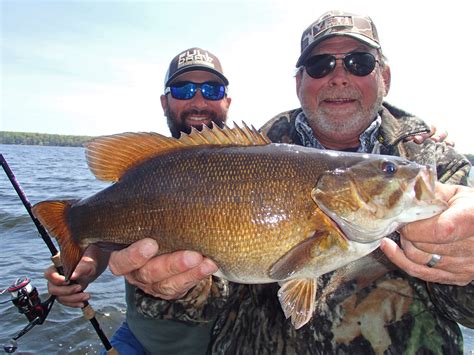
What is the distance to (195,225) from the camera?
7.55 feet

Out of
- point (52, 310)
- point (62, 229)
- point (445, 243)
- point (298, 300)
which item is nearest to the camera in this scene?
point (445, 243)

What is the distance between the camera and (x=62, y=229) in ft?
8.73

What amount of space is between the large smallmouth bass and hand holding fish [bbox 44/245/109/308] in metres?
1.77

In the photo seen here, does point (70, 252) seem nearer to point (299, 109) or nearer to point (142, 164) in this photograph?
point (142, 164)

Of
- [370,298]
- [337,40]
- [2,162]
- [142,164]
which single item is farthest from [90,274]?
[337,40]

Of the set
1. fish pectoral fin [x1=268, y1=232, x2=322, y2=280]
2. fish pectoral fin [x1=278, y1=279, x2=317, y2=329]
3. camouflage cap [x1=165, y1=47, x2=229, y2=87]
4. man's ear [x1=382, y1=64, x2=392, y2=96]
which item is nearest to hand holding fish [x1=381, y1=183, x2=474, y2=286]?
fish pectoral fin [x1=268, y1=232, x2=322, y2=280]

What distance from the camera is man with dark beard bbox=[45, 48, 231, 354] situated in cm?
236

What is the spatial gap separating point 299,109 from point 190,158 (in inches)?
74.5

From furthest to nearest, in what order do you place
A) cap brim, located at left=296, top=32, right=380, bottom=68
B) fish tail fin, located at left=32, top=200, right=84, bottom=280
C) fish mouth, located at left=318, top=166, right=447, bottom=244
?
cap brim, located at left=296, top=32, right=380, bottom=68, fish tail fin, located at left=32, top=200, right=84, bottom=280, fish mouth, located at left=318, top=166, right=447, bottom=244

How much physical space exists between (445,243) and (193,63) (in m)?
4.10

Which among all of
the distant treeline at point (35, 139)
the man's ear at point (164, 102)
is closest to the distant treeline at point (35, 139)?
the distant treeline at point (35, 139)

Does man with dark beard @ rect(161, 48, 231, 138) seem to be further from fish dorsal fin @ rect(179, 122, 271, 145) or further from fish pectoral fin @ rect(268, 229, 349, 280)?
fish pectoral fin @ rect(268, 229, 349, 280)

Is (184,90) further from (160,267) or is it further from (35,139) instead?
(35,139)

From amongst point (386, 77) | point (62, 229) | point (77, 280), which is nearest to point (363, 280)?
point (62, 229)
